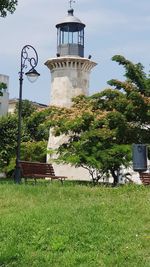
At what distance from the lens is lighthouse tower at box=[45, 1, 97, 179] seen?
38000mm

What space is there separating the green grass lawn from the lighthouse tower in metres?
25.1

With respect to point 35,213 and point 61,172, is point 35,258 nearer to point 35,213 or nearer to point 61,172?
point 35,213

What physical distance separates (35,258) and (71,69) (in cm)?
3058

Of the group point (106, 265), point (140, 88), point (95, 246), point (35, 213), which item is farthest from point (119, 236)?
point (140, 88)

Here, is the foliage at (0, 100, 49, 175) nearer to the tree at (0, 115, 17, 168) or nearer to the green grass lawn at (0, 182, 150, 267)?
the tree at (0, 115, 17, 168)

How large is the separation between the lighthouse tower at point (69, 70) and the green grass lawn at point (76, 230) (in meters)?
25.1

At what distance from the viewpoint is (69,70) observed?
3866cm

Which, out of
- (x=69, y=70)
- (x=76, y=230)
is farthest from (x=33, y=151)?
(x=76, y=230)

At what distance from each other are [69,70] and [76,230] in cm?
2953

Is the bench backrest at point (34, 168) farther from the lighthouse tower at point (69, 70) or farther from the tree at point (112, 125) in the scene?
the lighthouse tower at point (69, 70)

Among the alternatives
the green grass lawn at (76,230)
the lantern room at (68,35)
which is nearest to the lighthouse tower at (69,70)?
the lantern room at (68,35)

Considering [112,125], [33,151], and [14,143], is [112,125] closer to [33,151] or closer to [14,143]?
[33,151]

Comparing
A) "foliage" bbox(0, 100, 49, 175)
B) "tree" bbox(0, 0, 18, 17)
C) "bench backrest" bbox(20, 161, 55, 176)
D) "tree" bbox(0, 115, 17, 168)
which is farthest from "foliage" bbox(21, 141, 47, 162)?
"tree" bbox(0, 0, 18, 17)

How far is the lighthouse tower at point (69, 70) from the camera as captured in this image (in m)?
38.0
